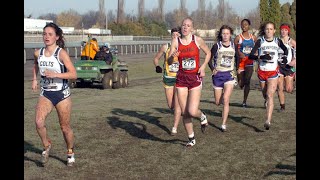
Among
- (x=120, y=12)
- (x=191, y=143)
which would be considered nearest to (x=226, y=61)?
(x=191, y=143)

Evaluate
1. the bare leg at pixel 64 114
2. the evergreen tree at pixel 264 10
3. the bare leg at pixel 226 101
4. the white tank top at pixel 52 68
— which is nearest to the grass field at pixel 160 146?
the bare leg at pixel 226 101

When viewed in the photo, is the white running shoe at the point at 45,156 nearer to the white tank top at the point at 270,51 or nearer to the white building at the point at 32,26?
the white tank top at the point at 270,51

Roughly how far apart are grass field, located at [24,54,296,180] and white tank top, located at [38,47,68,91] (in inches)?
48.7

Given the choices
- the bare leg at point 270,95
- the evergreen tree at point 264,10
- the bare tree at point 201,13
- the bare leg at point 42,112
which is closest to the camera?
the bare leg at point 42,112

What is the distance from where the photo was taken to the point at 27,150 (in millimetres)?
9594

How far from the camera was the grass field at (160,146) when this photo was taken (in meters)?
8.09

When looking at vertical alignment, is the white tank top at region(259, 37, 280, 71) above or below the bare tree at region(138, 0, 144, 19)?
below

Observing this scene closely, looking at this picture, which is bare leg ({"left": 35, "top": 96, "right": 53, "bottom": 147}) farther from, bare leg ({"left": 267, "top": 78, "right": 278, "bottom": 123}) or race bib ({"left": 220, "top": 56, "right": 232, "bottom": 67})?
bare leg ({"left": 267, "top": 78, "right": 278, "bottom": 123})

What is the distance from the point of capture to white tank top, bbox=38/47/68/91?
27.1 ft

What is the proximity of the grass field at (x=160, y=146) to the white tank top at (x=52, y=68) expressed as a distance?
1238 millimetres

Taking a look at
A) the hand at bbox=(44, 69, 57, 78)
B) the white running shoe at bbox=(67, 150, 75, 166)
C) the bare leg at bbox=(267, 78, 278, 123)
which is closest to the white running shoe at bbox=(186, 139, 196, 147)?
the bare leg at bbox=(267, 78, 278, 123)

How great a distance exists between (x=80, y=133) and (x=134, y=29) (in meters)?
Answer: 75.1
